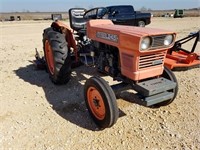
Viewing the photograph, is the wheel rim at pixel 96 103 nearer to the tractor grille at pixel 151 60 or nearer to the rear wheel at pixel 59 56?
the tractor grille at pixel 151 60

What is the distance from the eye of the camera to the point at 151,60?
324 centimetres

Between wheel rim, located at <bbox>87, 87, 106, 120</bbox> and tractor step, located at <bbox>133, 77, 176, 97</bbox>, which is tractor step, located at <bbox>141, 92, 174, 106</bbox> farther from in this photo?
wheel rim, located at <bbox>87, 87, 106, 120</bbox>

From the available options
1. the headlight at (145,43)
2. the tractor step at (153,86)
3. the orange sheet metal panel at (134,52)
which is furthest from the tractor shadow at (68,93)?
the headlight at (145,43)

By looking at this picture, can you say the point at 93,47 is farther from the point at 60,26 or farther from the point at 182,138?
the point at 182,138

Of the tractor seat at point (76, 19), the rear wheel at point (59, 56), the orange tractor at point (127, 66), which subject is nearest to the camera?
the orange tractor at point (127, 66)

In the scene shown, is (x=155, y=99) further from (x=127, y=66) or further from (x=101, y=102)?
(x=101, y=102)

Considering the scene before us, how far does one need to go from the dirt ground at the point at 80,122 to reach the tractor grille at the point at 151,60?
0.80m

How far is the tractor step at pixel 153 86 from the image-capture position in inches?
120

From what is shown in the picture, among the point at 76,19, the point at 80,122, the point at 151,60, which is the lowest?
the point at 80,122

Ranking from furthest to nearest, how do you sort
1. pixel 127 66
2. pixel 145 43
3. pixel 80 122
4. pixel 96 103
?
pixel 80 122
pixel 96 103
pixel 127 66
pixel 145 43

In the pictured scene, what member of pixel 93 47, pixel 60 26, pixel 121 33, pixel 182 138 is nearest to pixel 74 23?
pixel 60 26

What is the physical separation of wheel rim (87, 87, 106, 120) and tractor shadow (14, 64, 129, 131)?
16 centimetres

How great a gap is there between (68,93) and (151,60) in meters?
1.81

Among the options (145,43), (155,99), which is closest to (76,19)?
(145,43)
